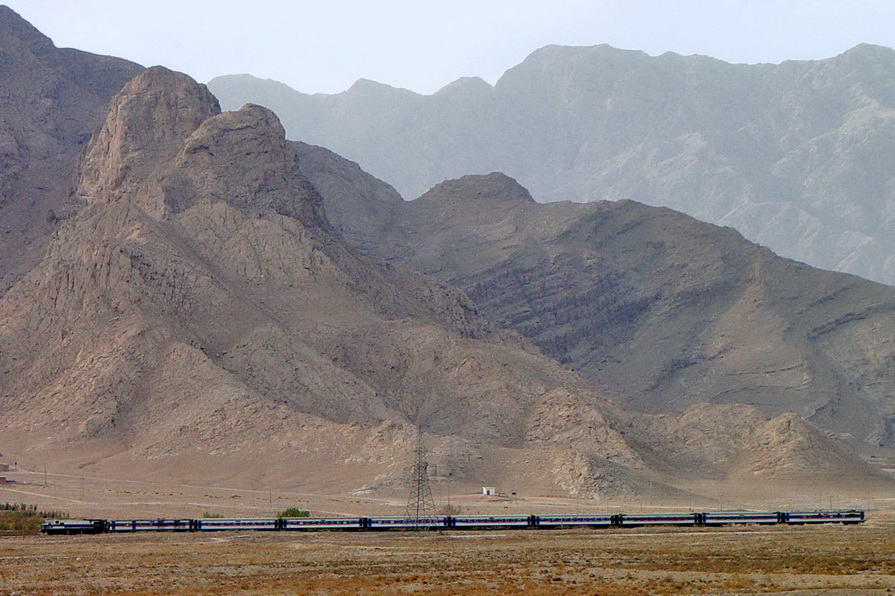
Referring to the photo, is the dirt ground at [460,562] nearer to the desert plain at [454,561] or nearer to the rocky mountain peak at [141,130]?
the desert plain at [454,561]

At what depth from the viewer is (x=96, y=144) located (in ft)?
648

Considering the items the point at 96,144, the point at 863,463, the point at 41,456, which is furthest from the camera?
the point at 96,144

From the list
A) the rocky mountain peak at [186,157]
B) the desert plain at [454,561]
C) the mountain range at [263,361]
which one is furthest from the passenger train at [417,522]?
the rocky mountain peak at [186,157]

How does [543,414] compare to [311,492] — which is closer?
[311,492]

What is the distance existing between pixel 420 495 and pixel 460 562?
4765 centimetres

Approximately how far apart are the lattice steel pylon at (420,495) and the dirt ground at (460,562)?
10.1ft

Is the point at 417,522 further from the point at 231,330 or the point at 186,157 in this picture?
the point at 186,157

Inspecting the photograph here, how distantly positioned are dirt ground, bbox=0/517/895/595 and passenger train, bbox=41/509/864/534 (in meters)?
1.57

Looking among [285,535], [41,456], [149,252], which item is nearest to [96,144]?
[149,252]

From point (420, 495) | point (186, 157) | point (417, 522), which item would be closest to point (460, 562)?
point (417, 522)

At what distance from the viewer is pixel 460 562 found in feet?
247

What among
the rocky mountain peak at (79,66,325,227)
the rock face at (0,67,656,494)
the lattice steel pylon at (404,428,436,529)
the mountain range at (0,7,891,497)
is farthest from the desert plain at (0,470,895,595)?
the rocky mountain peak at (79,66,325,227)

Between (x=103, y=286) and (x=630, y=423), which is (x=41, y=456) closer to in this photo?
(x=103, y=286)

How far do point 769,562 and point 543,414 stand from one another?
3209 inches
